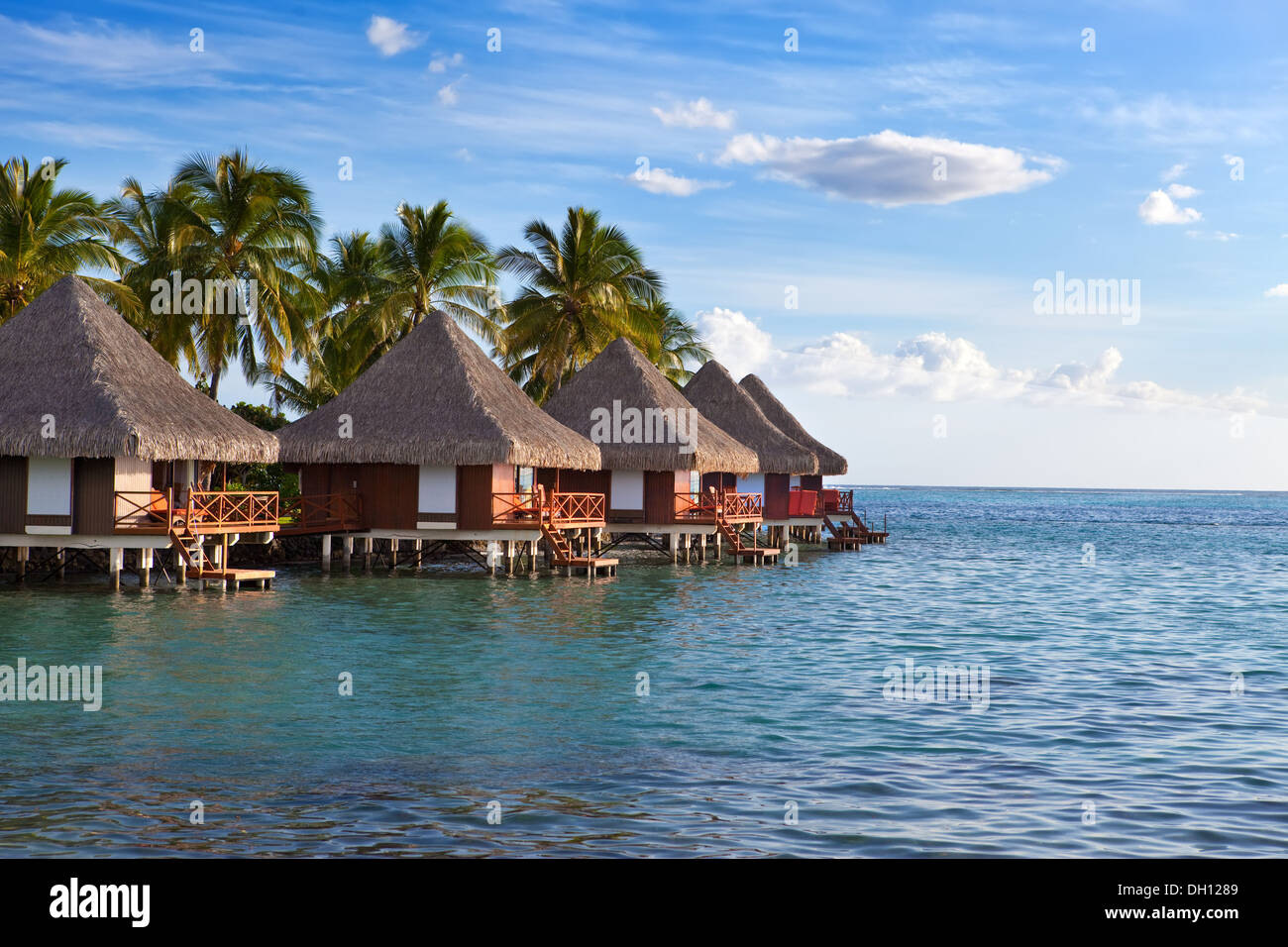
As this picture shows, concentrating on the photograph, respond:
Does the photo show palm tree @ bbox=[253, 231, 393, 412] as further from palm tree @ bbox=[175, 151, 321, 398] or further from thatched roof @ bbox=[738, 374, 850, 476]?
thatched roof @ bbox=[738, 374, 850, 476]

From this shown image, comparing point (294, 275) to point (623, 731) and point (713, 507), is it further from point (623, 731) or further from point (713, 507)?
point (623, 731)

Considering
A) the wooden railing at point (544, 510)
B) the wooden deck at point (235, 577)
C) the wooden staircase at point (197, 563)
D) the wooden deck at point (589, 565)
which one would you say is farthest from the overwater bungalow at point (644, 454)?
the wooden staircase at point (197, 563)

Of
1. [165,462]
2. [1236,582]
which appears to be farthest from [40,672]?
[1236,582]

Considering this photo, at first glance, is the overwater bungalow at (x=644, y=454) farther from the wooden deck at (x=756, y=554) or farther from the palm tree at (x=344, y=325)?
the palm tree at (x=344, y=325)

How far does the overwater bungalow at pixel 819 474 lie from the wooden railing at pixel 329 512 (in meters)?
20.5

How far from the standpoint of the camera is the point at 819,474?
1875 inches

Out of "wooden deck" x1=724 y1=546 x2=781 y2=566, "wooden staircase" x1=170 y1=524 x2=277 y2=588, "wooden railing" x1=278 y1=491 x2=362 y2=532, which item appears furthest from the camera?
"wooden deck" x1=724 y1=546 x2=781 y2=566

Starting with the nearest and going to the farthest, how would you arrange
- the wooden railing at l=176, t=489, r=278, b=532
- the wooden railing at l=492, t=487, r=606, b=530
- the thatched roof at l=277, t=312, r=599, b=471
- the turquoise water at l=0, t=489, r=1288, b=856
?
the turquoise water at l=0, t=489, r=1288, b=856, the wooden railing at l=176, t=489, r=278, b=532, the thatched roof at l=277, t=312, r=599, b=471, the wooden railing at l=492, t=487, r=606, b=530

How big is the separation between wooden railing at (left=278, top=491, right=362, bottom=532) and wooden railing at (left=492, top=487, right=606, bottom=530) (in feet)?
11.3

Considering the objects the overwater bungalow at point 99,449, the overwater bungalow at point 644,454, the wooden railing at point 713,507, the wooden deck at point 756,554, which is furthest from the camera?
the wooden deck at point 756,554

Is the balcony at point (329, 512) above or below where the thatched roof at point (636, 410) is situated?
below

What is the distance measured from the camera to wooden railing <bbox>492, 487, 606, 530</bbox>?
1102 inches

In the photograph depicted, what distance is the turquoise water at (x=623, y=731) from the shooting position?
8305 millimetres

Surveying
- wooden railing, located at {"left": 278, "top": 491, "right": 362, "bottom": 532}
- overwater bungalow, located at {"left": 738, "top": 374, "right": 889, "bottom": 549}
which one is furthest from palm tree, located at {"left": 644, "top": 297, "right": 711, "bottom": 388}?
wooden railing, located at {"left": 278, "top": 491, "right": 362, "bottom": 532}
